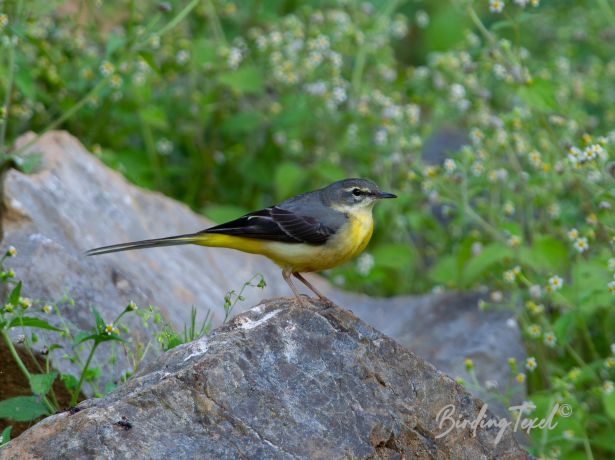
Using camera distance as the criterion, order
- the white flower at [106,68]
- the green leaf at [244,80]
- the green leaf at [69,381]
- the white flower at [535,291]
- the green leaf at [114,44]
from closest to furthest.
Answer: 1. the green leaf at [69,381]
2. the white flower at [535,291]
3. the green leaf at [114,44]
4. the white flower at [106,68]
5. the green leaf at [244,80]

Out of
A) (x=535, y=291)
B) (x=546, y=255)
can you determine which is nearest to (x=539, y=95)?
(x=546, y=255)

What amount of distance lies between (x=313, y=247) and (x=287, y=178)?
291 centimetres

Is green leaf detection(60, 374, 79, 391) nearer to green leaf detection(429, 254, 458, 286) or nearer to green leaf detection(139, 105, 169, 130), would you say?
green leaf detection(429, 254, 458, 286)

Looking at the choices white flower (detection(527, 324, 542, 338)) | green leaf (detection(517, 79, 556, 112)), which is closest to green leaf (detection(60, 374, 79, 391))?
white flower (detection(527, 324, 542, 338))

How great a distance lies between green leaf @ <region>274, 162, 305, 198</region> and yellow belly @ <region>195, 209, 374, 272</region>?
8.78 ft

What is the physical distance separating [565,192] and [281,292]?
90.1 inches

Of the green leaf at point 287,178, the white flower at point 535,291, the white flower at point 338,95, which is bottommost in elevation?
the white flower at point 535,291

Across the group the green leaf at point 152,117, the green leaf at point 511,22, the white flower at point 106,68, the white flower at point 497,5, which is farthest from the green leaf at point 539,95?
the green leaf at point 152,117

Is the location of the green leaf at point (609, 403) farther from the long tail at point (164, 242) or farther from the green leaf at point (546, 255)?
the long tail at point (164, 242)

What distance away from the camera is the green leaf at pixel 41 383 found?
4.18 m

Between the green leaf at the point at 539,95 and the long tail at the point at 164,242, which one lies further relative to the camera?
the green leaf at the point at 539,95

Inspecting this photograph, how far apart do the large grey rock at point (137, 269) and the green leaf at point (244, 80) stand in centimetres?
119

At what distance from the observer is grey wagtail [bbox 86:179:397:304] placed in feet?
17.0
